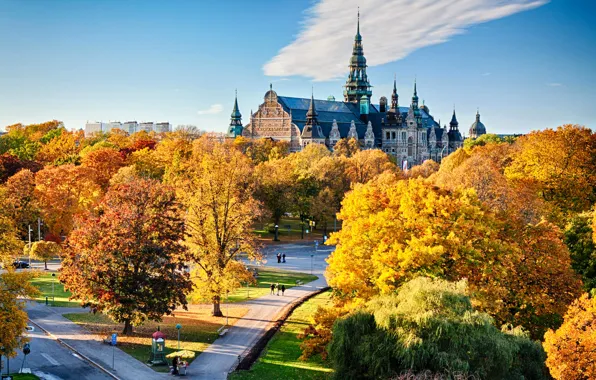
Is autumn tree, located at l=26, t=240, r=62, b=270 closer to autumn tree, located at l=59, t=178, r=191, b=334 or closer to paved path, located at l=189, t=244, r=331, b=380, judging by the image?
paved path, located at l=189, t=244, r=331, b=380

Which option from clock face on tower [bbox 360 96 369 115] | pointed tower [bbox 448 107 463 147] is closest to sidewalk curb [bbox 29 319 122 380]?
clock face on tower [bbox 360 96 369 115]

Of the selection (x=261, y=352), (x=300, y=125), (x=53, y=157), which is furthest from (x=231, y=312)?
(x=300, y=125)

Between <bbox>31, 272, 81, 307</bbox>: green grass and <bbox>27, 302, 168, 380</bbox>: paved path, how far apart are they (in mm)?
1440

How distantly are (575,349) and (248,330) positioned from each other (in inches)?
779

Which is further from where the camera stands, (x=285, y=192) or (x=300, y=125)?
(x=300, y=125)

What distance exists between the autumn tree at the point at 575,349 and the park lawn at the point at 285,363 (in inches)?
389

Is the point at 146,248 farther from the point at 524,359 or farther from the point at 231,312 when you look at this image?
the point at 524,359

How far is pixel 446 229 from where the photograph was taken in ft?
94.0

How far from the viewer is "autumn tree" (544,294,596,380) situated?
21281 mm

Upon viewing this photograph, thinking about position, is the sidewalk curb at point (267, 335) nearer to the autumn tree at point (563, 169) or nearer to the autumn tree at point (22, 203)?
the autumn tree at point (563, 169)

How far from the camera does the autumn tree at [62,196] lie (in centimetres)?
5978

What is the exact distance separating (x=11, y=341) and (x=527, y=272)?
916 inches

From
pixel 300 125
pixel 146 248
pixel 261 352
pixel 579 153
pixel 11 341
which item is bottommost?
pixel 261 352

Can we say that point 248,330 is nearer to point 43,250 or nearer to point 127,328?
point 127,328
